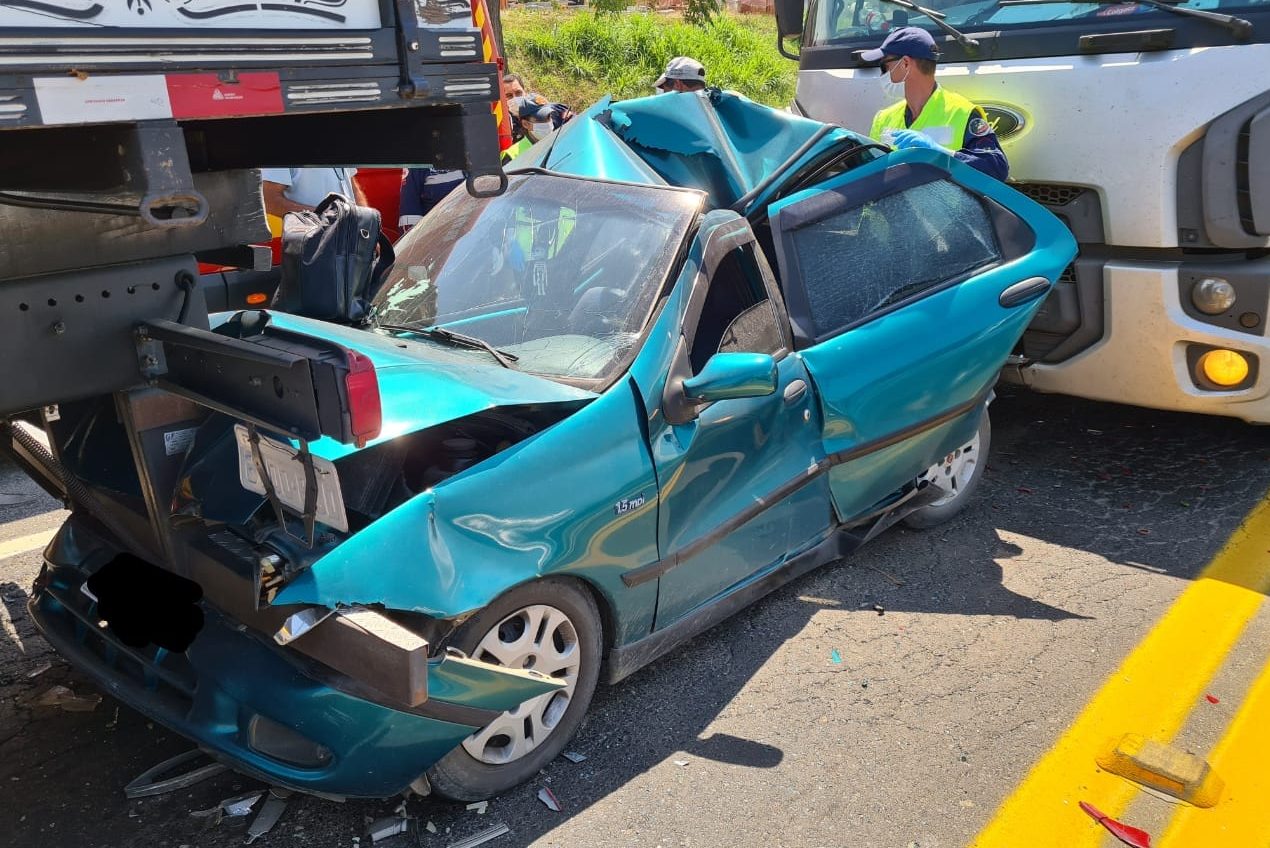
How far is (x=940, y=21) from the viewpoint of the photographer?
5.63 metres

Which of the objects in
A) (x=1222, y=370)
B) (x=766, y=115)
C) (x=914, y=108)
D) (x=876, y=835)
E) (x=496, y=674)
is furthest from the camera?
(x=914, y=108)

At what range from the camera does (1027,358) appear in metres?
5.50

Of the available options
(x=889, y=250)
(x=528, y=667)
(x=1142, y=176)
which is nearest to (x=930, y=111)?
(x=1142, y=176)

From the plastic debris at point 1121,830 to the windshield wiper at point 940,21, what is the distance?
3.82 metres

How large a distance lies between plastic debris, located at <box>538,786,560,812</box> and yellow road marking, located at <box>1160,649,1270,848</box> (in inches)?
62.7

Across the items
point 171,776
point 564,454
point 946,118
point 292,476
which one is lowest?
point 171,776

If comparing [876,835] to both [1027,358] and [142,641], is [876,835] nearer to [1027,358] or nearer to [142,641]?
[142,641]

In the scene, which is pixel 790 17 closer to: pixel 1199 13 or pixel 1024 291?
pixel 1199 13

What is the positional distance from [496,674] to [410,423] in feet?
2.14

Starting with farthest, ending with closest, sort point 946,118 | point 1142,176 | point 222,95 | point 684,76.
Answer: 1. point 684,76
2. point 946,118
3. point 1142,176
4. point 222,95

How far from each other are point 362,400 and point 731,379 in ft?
4.07

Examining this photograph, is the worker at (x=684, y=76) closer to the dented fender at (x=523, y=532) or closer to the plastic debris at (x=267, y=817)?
the dented fender at (x=523, y=532)

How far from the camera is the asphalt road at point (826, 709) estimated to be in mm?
3004

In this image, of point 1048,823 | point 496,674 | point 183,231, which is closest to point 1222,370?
point 1048,823
